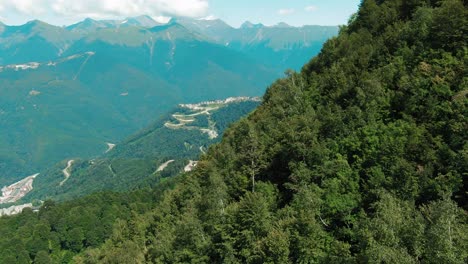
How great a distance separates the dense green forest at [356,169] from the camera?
33900mm

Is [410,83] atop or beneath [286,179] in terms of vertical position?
atop

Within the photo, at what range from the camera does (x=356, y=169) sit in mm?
47688

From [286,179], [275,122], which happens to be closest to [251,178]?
[286,179]

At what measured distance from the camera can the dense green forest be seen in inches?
1335

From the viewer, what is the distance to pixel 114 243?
274ft

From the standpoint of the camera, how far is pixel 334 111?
59781mm

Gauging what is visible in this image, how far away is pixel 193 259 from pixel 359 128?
1016 inches

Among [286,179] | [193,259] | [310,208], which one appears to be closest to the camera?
[310,208]

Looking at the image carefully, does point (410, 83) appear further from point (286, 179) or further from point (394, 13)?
point (394, 13)

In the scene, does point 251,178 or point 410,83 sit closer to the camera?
point 410,83

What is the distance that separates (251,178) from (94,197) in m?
106

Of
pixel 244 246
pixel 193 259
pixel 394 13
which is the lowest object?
pixel 193 259

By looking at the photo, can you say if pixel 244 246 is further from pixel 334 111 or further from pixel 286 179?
pixel 334 111

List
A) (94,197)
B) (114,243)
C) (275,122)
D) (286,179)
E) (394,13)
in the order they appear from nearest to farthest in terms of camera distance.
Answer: (286,179) → (275,122) → (394,13) → (114,243) → (94,197)
